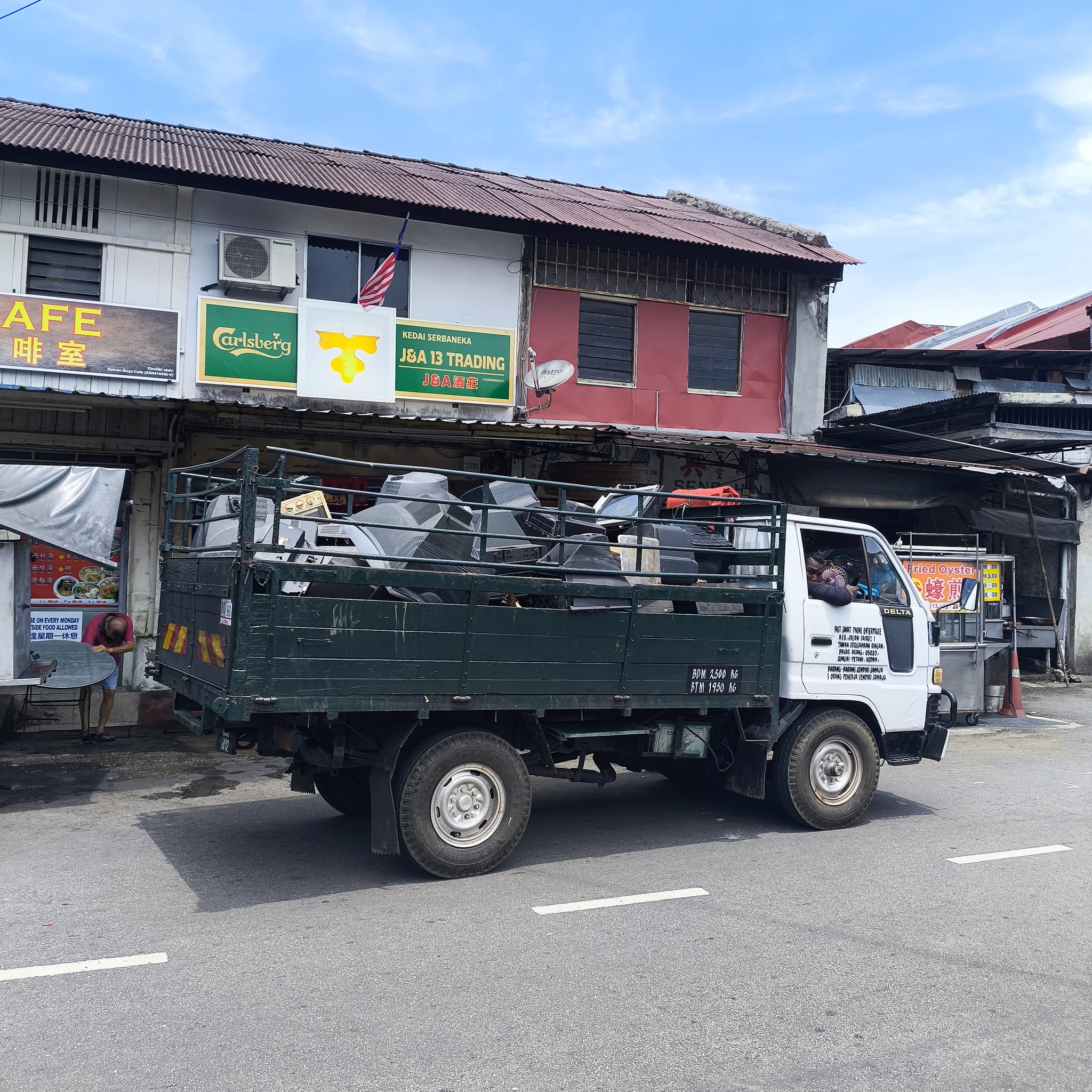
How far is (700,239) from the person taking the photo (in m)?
14.0

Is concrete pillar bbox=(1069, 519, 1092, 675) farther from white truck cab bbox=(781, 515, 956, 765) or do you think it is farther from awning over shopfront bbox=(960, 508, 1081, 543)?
white truck cab bbox=(781, 515, 956, 765)

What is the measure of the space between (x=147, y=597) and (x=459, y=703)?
7.71 meters

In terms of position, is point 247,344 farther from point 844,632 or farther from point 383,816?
point 844,632

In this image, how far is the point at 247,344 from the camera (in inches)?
459

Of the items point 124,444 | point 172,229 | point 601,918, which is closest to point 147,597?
point 124,444

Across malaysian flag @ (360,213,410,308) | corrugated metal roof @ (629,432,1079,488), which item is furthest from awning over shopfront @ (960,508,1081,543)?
malaysian flag @ (360,213,410,308)

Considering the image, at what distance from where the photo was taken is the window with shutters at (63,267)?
1147cm

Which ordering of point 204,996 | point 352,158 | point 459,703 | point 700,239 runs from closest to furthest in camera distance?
1. point 204,996
2. point 459,703
3. point 700,239
4. point 352,158

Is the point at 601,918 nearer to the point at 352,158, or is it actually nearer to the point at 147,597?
the point at 147,597

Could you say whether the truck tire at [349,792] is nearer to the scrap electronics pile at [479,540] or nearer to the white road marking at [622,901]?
the scrap electronics pile at [479,540]

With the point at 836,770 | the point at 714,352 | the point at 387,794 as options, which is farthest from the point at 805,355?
the point at 387,794

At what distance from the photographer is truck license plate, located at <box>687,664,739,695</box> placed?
6312 millimetres

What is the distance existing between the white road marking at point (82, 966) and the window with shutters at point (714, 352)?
38.4ft

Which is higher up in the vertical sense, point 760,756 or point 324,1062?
point 760,756
